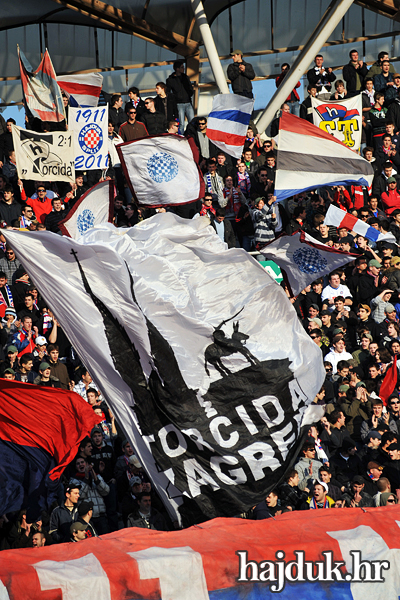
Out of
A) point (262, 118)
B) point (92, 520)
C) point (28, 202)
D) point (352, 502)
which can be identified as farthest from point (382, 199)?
point (92, 520)

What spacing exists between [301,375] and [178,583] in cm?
271

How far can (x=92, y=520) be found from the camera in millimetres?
11633

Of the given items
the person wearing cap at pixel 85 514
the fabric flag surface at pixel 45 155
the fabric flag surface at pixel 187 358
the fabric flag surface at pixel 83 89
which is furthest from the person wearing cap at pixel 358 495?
the fabric flag surface at pixel 83 89

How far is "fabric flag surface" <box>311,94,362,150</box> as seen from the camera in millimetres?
20094

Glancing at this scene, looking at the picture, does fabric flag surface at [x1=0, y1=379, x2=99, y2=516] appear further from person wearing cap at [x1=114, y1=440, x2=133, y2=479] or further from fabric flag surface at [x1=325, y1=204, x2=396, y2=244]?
fabric flag surface at [x1=325, y1=204, x2=396, y2=244]

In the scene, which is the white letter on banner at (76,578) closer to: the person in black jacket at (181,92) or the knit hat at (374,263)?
the knit hat at (374,263)

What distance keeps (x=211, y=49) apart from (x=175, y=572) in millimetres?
16416

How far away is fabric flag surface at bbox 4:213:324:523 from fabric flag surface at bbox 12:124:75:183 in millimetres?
8507

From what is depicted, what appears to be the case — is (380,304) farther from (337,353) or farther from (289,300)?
(289,300)

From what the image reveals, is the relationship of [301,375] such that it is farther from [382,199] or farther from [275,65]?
[275,65]

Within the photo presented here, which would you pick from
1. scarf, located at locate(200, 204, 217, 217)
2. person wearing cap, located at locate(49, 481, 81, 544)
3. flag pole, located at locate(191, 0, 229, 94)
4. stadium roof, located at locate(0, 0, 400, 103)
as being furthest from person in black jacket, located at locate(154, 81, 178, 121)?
person wearing cap, located at locate(49, 481, 81, 544)

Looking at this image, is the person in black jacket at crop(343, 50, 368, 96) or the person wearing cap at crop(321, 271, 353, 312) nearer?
the person wearing cap at crop(321, 271, 353, 312)

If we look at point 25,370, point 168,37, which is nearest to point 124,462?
point 25,370

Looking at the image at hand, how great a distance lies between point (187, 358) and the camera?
9.29 metres
